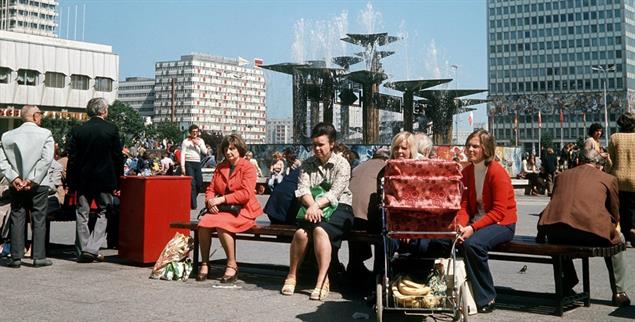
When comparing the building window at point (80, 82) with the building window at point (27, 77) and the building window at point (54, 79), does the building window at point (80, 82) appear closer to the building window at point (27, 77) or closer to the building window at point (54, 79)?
the building window at point (54, 79)

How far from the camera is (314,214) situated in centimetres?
660

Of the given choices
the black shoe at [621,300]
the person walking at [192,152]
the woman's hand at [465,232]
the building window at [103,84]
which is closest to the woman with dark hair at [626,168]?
the black shoe at [621,300]

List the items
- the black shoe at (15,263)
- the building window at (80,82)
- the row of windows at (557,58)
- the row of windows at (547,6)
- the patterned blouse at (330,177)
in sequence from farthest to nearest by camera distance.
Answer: the row of windows at (547,6), the row of windows at (557,58), the building window at (80,82), the black shoe at (15,263), the patterned blouse at (330,177)

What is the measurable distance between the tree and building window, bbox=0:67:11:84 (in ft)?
44.6

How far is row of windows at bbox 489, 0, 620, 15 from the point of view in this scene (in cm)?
14900

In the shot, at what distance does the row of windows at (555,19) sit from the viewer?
14725cm

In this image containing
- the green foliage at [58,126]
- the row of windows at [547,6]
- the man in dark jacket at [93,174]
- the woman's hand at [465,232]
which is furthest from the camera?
the row of windows at [547,6]

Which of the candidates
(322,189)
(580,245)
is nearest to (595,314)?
(580,245)

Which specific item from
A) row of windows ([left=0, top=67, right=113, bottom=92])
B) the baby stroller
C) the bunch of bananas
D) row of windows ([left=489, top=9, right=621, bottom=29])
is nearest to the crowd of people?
the baby stroller

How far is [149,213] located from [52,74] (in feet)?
294

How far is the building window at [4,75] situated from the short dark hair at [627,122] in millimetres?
88199

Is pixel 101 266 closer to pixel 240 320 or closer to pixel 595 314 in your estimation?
pixel 240 320

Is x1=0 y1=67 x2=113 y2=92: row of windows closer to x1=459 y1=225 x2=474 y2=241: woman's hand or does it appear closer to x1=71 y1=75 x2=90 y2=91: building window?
x1=71 y1=75 x2=90 y2=91: building window

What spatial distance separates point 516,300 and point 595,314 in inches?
30.6
